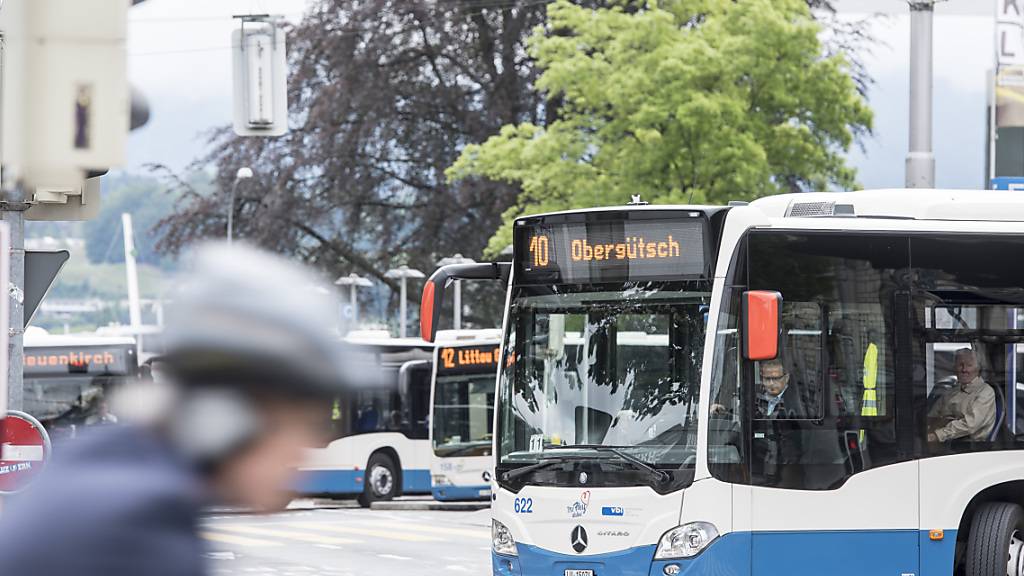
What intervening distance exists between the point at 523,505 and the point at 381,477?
54.0ft

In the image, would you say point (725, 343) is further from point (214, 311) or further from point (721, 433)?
point (214, 311)

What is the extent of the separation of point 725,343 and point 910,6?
7.37 meters

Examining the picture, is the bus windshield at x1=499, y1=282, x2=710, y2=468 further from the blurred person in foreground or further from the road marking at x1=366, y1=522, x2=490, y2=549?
the road marking at x1=366, y1=522, x2=490, y2=549

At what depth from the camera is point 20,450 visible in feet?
32.6

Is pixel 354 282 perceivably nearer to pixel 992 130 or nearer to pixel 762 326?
pixel 992 130

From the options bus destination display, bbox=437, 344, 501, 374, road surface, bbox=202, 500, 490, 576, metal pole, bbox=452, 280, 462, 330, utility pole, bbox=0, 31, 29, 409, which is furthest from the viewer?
metal pole, bbox=452, 280, 462, 330

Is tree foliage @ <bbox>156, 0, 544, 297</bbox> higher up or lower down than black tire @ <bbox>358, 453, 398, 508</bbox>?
higher up

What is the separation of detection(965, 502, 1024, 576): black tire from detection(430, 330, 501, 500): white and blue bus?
15.1 meters

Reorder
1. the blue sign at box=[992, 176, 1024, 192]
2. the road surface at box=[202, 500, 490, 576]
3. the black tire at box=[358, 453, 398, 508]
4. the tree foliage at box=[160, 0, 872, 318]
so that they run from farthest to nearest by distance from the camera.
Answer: the tree foliage at box=[160, 0, 872, 318], the black tire at box=[358, 453, 398, 508], the blue sign at box=[992, 176, 1024, 192], the road surface at box=[202, 500, 490, 576]

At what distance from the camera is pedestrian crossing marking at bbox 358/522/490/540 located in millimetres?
20234

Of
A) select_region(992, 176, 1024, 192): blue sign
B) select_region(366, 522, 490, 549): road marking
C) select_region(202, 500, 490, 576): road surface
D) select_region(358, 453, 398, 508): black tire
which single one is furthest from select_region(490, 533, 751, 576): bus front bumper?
select_region(358, 453, 398, 508): black tire

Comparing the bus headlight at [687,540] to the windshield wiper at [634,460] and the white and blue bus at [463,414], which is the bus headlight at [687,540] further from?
the white and blue bus at [463,414]

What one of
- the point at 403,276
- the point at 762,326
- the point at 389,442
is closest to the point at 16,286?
the point at 762,326

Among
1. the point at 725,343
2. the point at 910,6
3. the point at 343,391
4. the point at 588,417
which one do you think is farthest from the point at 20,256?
the point at 910,6
